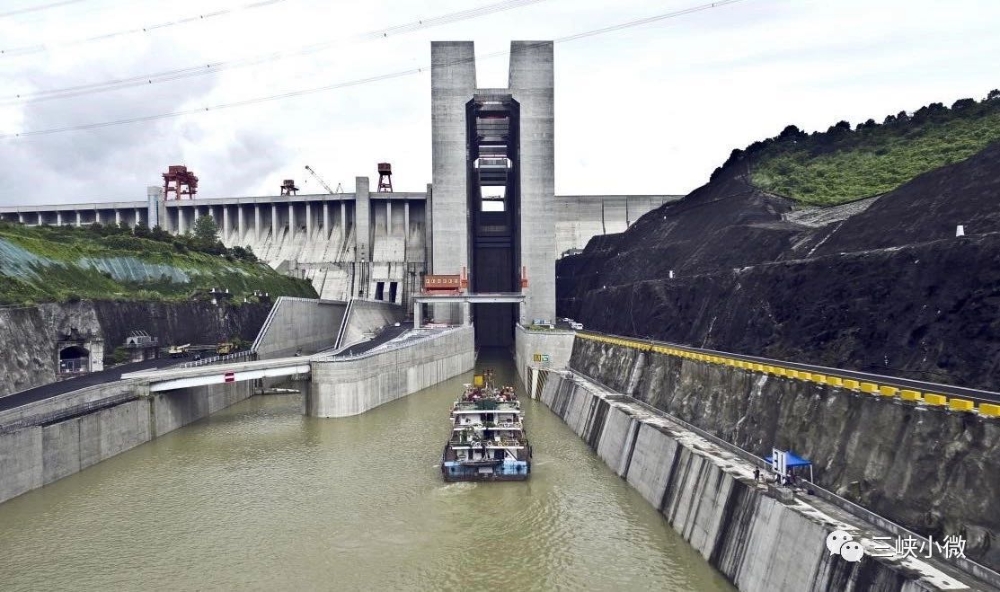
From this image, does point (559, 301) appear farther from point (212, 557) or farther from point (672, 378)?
point (212, 557)

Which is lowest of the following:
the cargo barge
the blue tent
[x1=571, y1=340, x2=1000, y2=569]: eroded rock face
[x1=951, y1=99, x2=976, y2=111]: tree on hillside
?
the cargo barge

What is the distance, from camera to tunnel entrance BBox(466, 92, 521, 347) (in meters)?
100

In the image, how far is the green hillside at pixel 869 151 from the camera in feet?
173

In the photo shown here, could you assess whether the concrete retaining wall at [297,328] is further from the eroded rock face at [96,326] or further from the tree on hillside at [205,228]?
the tree on hillside at [205,228]

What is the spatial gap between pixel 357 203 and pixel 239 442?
256 ft

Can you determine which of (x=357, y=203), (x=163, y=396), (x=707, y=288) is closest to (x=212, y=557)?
(x=163, y=396)

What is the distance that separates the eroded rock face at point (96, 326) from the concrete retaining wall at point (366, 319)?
12073 millimetres

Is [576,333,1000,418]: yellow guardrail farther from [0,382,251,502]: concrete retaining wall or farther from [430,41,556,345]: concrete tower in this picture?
[430,41,556,345]: concrete tower

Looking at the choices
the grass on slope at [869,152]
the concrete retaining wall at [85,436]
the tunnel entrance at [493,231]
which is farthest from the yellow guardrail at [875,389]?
the tunnel entrance at [493,231]

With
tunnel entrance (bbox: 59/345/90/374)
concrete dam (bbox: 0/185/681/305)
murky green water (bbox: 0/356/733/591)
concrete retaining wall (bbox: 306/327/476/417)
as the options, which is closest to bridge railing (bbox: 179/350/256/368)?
tunnel entrance (bbox: 59/345/90/374)

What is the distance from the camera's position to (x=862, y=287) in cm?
2758

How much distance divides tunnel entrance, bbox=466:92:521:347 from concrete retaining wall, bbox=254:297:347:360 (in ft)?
80.2

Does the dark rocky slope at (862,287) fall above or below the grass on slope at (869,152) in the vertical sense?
below

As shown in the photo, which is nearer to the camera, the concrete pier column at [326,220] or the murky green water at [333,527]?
the murky green water at [333,527]
